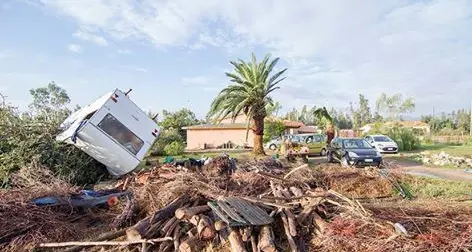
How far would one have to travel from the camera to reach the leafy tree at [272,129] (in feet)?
127

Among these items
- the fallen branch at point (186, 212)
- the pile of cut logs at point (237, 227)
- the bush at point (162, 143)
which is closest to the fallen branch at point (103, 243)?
the pile of cut logs at point (237, 227)

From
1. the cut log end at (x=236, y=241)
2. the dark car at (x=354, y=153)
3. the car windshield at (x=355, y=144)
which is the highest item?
the car windshield at (x=355, y=144)

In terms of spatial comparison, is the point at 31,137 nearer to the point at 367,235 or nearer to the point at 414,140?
the point at 367,235

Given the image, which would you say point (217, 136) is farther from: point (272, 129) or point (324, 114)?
point (324, 114)

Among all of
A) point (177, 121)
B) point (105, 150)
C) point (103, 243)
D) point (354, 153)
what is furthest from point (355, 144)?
point (177, 121)

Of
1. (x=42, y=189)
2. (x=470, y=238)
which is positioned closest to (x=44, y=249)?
(x=42, y=189)

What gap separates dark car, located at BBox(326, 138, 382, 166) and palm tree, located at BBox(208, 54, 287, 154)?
19.3 feet

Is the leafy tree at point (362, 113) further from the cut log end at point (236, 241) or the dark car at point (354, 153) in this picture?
the cut log end at point (236, 241)

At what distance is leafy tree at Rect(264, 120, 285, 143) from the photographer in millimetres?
38781

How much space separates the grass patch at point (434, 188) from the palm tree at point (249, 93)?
503 inches

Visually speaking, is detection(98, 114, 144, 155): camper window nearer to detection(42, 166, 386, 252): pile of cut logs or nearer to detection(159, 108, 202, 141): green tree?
detection(42, 166, 386, 252): pile of cut logs

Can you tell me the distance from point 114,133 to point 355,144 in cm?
1277

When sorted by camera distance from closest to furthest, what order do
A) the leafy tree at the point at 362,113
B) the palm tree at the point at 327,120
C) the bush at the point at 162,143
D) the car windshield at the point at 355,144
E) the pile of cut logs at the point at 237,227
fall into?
the pile of cut logs at the point at 237,227, the car windshield at the point at 355,144, the palm tree at the point at 327,120, the bush at the point at 162,143, the leafy tree at the point at 362,113

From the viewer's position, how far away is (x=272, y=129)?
39.3 metres
